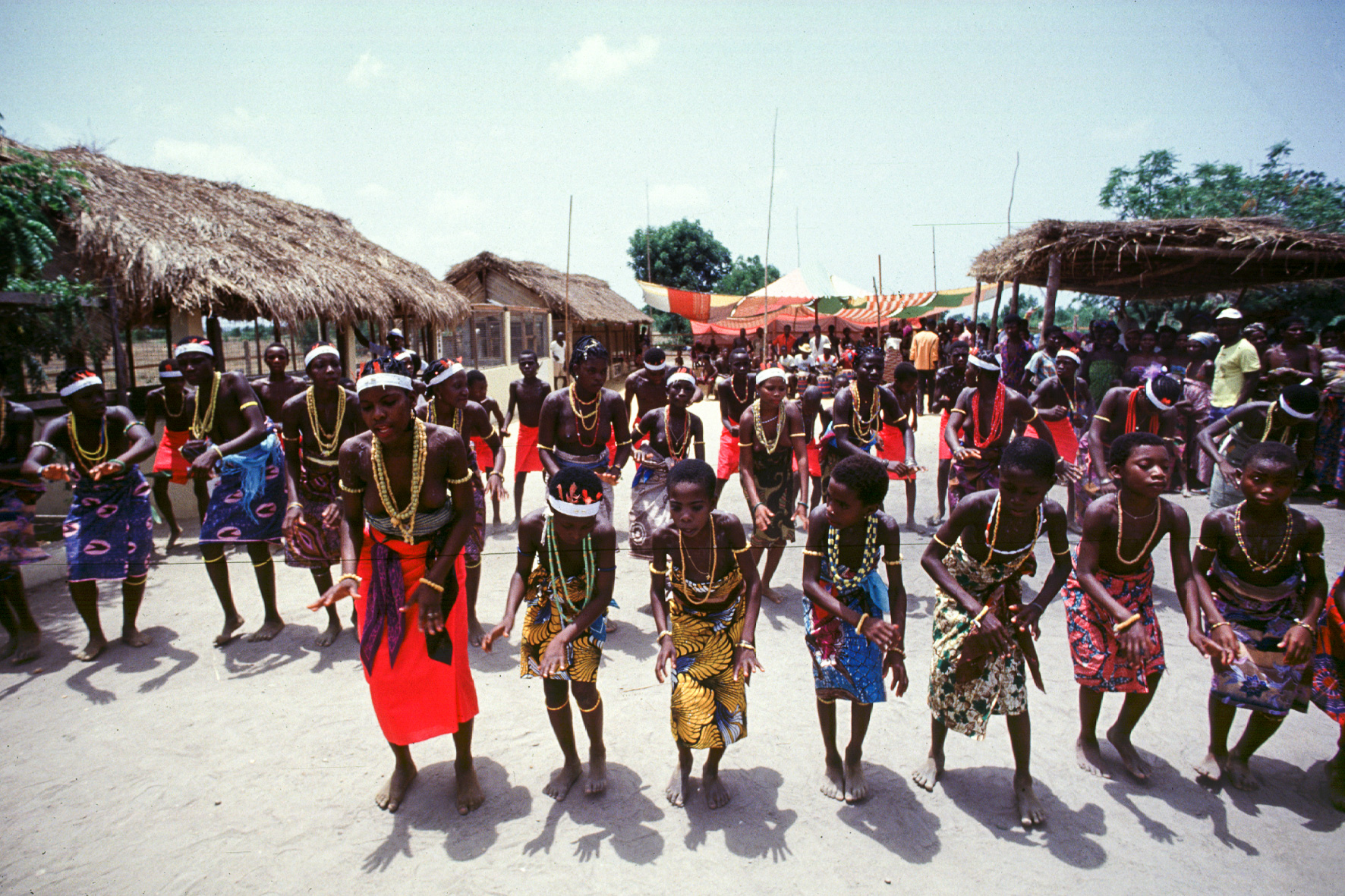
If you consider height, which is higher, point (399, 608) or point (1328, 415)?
point (1328, 415)

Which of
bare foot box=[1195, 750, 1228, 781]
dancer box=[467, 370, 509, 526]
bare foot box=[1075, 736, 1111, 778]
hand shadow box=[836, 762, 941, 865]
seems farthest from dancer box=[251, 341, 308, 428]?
bare foot box=[1195, 750, 1228, 781]

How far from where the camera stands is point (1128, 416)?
5629 millimetres

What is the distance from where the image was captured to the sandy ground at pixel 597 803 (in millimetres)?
2658

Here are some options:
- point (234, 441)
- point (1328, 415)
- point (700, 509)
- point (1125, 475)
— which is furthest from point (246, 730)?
point (1328, 415)

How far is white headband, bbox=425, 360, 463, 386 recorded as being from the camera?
593 cm

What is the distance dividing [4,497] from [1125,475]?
6.30 metres

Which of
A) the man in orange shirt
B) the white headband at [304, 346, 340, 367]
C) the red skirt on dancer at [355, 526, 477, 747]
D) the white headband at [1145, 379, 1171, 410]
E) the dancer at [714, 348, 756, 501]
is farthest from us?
the man in orange shirt

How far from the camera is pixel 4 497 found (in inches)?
179

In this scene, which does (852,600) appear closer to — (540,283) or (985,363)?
(985,363)

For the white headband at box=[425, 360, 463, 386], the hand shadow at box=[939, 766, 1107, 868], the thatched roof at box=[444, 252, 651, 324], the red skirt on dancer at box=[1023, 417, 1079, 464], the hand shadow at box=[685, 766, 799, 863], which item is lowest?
the hand shadow at box=[685, 766, 799, 863]

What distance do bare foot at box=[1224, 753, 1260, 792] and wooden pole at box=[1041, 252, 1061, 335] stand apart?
26.8 ft

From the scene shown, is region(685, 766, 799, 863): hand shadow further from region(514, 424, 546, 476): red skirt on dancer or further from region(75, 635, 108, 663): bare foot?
region(514, 424, 546, 476): red skirt on dancer

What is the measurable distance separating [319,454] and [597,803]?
9.93 ft

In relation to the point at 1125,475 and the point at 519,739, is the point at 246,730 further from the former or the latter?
the point at 1125,475
